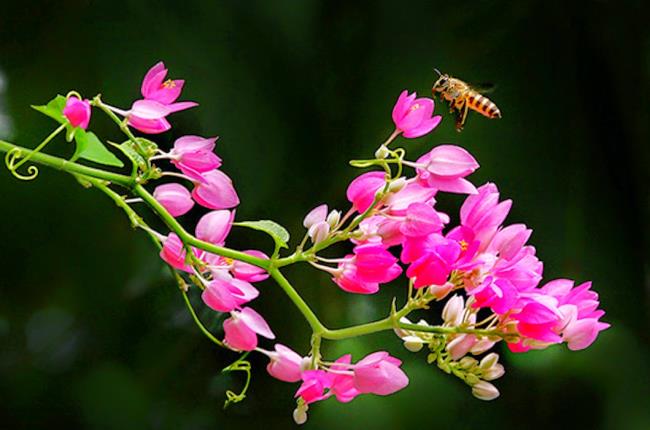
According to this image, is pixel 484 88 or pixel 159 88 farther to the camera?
pixel 484 88

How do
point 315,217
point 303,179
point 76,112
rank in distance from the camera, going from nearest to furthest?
point 76,112, point 315,217, point 303,179

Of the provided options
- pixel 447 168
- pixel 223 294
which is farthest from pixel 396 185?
pixel 223 294

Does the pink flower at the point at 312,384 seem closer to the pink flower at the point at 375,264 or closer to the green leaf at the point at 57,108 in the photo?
the pink flower at the point at 375,264

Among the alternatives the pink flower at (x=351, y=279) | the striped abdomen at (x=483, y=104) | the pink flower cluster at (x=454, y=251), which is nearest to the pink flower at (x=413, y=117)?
the pink flower cluster at (x=454, y=251)

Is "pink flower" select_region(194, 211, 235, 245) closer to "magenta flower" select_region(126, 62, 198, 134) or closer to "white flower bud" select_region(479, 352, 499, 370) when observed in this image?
"magenta flower" select_region(126, 62, 198, 134)

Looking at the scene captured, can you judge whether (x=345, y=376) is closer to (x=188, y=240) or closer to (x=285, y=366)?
(x=285, y=366)

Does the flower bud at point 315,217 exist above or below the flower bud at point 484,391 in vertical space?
above
